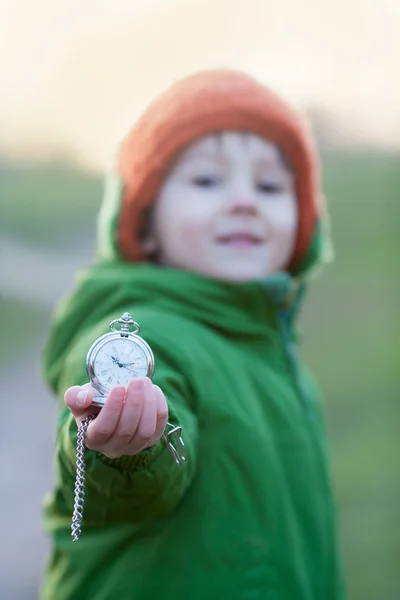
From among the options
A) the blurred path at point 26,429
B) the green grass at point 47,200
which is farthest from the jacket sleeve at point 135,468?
the green grass at point 47,200

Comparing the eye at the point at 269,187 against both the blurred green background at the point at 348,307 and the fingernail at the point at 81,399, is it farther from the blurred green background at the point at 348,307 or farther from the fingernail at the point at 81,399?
the blurred green background at the point at 348,307

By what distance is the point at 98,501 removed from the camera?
848 mm

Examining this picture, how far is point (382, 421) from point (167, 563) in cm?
123

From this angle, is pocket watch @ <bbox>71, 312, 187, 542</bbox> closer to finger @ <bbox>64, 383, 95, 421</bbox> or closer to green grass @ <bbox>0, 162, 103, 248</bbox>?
finger @ <bbox>64, 383, 95, 421</bbox>

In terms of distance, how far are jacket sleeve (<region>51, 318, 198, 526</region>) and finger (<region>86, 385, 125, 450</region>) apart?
0.21 ft

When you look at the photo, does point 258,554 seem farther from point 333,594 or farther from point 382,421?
point 382,421

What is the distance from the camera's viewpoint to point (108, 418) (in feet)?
2.16

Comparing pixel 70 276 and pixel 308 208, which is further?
pixel 70 276

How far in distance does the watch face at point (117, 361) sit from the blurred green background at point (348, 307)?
1.21 m

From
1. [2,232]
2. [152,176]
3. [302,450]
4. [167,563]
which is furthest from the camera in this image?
[2,232]

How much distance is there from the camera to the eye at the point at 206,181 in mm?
1142

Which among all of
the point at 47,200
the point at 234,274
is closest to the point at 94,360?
the point at 234,274

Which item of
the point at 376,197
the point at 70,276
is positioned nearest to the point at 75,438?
the point at 70,276

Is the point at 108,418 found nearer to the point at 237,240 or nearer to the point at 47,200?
the point at 237,240
